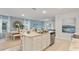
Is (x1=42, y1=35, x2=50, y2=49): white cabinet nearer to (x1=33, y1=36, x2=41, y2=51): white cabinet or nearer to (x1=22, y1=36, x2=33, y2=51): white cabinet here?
(x1=33, y1=36, x2=41, y2=51): white cabinet

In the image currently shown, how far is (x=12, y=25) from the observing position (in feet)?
5.24

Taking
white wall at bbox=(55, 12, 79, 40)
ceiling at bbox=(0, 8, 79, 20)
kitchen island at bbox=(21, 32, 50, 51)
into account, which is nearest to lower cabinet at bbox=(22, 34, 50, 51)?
kitchen island at bbox=(21, 32, 50, 51)

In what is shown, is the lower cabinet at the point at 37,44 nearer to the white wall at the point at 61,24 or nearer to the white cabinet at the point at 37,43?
the white cabinet at the point at 37,43

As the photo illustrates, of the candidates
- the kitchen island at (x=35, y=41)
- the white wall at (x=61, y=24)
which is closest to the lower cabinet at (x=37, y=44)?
the kitchen island at (x=35, y=41)

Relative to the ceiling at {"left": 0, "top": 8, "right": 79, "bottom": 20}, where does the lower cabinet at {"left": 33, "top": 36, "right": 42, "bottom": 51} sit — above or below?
below

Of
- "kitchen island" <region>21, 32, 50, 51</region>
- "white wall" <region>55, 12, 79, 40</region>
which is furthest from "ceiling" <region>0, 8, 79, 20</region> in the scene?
"kitchen island" <region>21, 32, 50, 51</region>

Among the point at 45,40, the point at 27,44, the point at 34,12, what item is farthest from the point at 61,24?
the point at 27,44

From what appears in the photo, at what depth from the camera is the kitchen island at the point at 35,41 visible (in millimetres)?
1626

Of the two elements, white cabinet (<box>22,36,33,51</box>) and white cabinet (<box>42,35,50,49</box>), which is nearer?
white cabinet (<box>22,36,33,51</box>)

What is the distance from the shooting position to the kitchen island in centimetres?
163

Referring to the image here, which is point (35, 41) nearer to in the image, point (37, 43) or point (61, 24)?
point (37, 43)

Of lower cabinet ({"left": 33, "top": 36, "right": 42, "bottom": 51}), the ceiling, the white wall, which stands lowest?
lower cabinet ({"left": 33, "top": 36, "right": 42, "bottom": 51})
